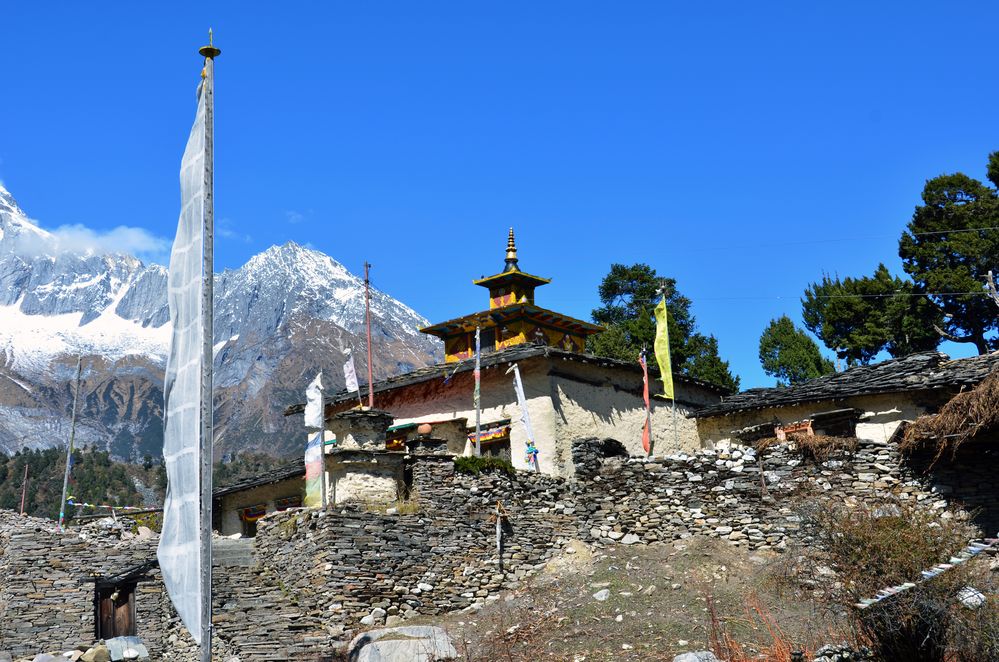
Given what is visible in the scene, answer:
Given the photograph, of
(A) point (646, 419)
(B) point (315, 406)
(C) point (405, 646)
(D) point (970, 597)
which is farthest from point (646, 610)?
(A) point (646, 419)

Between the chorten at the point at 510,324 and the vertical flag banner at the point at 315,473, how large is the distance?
15.2 m

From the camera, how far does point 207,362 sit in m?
10.6

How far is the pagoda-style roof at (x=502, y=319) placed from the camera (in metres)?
36.0

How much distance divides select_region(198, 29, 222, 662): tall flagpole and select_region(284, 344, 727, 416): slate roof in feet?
48.5

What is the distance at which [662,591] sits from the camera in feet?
58.0

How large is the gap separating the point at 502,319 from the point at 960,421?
66.7 feet

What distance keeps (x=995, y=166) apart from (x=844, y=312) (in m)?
8.53

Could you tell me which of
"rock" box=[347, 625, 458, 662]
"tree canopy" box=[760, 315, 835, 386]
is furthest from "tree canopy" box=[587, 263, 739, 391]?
"rock" box=[347, 625, 458, 662]

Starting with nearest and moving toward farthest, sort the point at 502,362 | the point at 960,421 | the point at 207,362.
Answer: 1. the point at 207,362
2. the point at 960,421
3. the point at 502,362

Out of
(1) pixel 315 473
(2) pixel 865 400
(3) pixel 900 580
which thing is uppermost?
(2) pixel 865 400

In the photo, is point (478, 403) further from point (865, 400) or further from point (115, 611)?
point (115, 611)

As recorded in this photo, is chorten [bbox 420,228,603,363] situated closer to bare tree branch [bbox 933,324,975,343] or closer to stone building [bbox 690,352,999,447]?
stone building [bbox 690,352,999,447]

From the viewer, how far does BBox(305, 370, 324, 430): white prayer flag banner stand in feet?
69.1

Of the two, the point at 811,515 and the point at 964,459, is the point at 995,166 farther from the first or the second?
the point at 811,515
